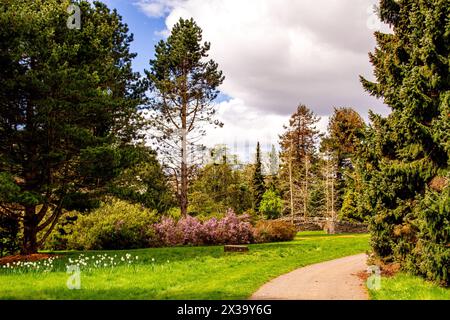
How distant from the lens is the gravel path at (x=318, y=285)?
9938mm

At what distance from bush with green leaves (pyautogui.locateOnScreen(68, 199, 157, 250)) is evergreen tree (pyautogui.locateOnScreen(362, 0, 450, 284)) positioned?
15879 millimetres

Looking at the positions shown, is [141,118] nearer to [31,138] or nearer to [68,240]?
[68,240]

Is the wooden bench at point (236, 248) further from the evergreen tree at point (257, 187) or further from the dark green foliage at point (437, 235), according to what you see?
the evergreen tree at point (257, 187)

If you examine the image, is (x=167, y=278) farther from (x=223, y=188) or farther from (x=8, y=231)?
(x=223, y=188)

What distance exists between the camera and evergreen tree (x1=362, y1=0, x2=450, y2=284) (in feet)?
33.8

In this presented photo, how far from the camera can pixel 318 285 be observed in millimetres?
11602

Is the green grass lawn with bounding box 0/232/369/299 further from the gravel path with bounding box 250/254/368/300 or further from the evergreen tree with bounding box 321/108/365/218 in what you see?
the evergreen tree with bounding box 321/108/365/218

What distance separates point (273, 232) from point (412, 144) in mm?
17754

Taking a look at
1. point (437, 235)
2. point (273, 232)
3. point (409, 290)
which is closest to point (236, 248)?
point (273, 232)

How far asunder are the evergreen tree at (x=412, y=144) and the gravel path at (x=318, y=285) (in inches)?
66.4

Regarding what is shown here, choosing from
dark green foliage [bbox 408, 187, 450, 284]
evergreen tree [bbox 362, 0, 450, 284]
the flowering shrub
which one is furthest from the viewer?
the flowering shrub

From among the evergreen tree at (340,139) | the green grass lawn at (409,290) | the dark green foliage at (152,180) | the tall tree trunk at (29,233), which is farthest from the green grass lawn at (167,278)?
the evergreen tree at (340,139)

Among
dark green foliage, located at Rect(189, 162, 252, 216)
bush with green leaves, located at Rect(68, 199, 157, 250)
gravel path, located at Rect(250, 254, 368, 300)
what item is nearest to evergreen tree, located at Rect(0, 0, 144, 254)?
bush with green leaves, located at Rect(68, 199, 157, 250)
